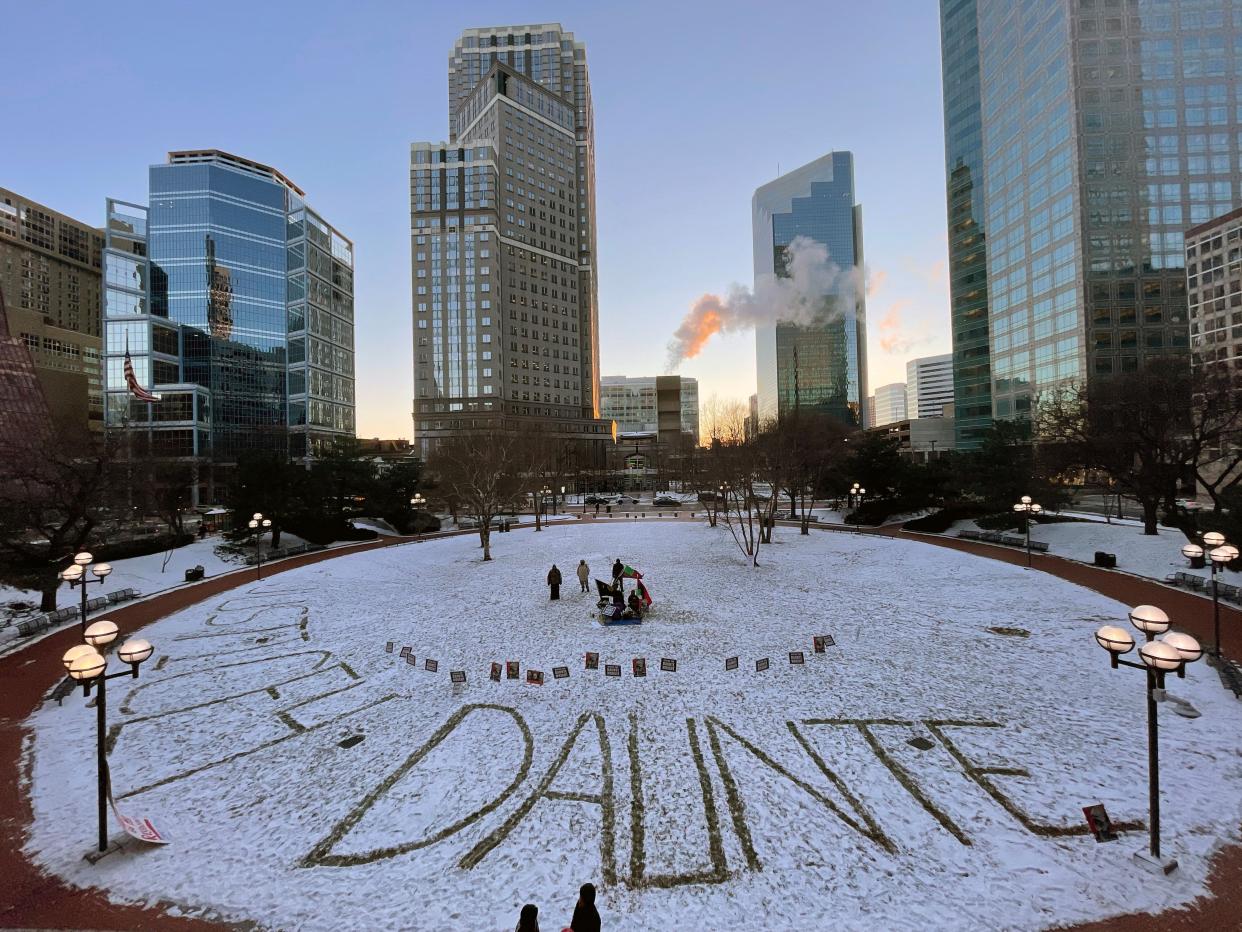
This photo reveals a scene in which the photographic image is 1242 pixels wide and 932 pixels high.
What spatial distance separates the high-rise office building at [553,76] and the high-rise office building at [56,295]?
108 meters

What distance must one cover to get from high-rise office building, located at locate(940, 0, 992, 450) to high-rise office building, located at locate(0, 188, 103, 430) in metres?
173

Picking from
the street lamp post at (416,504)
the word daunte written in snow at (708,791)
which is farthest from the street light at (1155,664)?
the street lamp post at (416,504)

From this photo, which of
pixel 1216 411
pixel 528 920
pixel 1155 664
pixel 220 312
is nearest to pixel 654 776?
pixel 528 920

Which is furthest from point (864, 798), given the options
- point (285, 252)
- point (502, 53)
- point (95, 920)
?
point (502, 53)

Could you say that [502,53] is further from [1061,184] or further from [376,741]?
[376,741]

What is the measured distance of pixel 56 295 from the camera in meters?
139

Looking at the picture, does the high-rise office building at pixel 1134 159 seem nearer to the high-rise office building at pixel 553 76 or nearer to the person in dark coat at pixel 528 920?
the person in dark coat at pixel 528 920

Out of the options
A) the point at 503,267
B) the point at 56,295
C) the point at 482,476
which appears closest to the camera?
the point at 482,476

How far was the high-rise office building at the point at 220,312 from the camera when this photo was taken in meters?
100

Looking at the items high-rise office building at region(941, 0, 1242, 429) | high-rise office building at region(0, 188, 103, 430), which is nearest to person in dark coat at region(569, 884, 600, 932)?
high-rise office building at region(941, 0, 1242, 429)

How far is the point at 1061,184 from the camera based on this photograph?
7569 centimetres

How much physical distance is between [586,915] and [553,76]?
17840 centimetres

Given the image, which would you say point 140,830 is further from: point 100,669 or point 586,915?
point 586,915

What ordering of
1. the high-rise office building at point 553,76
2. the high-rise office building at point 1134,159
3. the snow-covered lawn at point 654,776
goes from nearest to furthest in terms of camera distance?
the snow-covered lawn at point 654,776 → the high-rise office building at point 1134,159 → the high-rise office building at point 553,76
